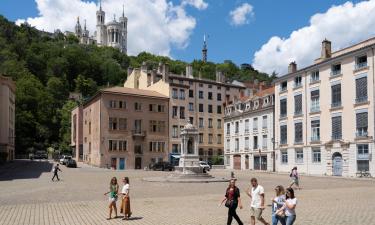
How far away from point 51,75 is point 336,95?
10887 centimetres

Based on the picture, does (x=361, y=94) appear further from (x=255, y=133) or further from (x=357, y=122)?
(x=255, y=133)

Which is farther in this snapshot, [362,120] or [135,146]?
[135,146]

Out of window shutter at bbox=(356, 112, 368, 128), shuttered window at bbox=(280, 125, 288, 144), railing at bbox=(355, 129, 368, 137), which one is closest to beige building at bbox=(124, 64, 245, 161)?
shuttered window at bbox=(280, 125, 288, 144)

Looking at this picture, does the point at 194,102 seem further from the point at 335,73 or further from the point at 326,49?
the point at 335,73

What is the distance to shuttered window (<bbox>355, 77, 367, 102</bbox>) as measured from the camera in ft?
148

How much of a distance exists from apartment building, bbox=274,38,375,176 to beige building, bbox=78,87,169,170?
19265 mm

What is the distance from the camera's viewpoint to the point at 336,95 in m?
48.9

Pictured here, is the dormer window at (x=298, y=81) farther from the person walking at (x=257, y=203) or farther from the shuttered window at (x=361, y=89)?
the person walking at (x=257, y=203)

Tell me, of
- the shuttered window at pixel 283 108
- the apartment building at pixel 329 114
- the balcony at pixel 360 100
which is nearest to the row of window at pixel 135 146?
the apartment building at pixel 329 114

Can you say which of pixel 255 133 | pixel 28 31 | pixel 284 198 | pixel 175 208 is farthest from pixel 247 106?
pixel 28 31

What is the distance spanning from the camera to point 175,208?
1736 cm

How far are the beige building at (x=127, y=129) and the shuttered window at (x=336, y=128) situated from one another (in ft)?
94.3

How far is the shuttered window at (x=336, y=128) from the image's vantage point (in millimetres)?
48094

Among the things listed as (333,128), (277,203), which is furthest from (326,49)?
(277,203)
